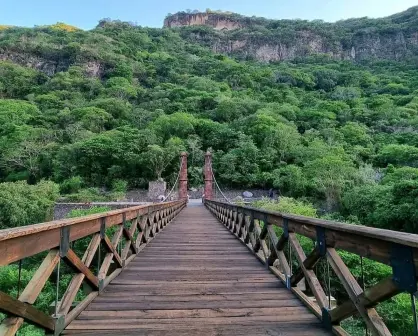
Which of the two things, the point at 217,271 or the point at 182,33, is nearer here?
the point at 217,271

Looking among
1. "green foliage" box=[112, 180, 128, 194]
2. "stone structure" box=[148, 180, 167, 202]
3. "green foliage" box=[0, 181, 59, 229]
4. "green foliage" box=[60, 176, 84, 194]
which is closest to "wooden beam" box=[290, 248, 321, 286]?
"green foliage" box=[0, 181, 59, 229]

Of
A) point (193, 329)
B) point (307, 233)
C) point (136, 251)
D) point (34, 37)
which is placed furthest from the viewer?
point (34, 37)

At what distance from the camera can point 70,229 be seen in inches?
79.1

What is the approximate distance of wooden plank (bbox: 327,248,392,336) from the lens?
4.94ft

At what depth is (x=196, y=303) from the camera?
250 centimetres

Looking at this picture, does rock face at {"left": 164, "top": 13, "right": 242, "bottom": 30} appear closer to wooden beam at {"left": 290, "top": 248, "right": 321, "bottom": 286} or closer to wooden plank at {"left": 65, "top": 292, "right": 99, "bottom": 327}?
wooden beam at {"left": 290, "top": 248, "right": 321, "bottom": 286}

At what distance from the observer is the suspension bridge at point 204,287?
4.80ft

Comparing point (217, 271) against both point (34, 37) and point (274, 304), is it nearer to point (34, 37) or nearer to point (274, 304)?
point (274, 304)

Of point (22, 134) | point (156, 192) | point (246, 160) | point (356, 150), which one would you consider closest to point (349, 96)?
point (356, 150)

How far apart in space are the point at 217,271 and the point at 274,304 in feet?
3.87

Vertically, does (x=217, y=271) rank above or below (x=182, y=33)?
below

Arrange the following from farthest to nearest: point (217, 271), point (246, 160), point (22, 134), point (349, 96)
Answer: point (349, 96) → point (22, 134) → point (246, 160) → point (217, 271)

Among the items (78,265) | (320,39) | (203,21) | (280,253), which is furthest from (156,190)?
(203,21)

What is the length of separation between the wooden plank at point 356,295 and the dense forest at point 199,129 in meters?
8.52
